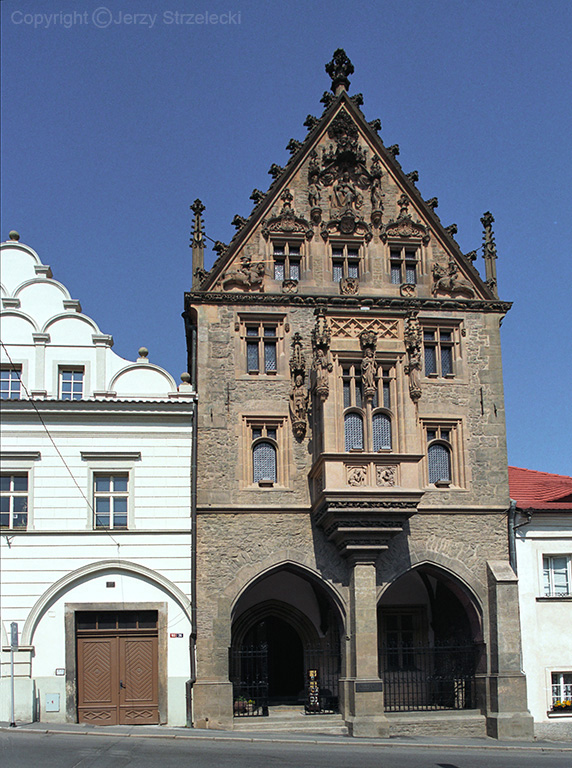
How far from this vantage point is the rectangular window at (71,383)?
25.9m

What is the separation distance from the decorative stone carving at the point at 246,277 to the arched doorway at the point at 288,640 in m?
8.17

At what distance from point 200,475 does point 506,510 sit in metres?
8.39

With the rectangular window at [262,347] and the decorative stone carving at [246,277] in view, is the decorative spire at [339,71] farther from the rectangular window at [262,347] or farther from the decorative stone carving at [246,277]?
the rectangular window at [262,347]

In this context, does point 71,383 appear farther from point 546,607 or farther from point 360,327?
point 546,607

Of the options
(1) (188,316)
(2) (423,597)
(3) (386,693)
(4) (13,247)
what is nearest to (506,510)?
(2) (423,597)

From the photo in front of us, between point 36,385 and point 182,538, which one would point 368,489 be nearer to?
point 182,538

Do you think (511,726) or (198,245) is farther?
(198,245)

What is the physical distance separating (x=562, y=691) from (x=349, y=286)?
12.4 metres

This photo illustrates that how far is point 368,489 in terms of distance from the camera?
80.7 feet

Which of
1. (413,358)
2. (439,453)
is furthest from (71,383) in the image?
(439,453)

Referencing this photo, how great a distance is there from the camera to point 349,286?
27984mm

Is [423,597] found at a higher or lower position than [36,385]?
lower

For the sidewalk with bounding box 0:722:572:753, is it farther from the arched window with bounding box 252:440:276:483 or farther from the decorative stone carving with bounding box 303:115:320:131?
the decorative stone carving with bounding box 303:115:320:131

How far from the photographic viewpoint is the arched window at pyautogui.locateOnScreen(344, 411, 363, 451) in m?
25.3
